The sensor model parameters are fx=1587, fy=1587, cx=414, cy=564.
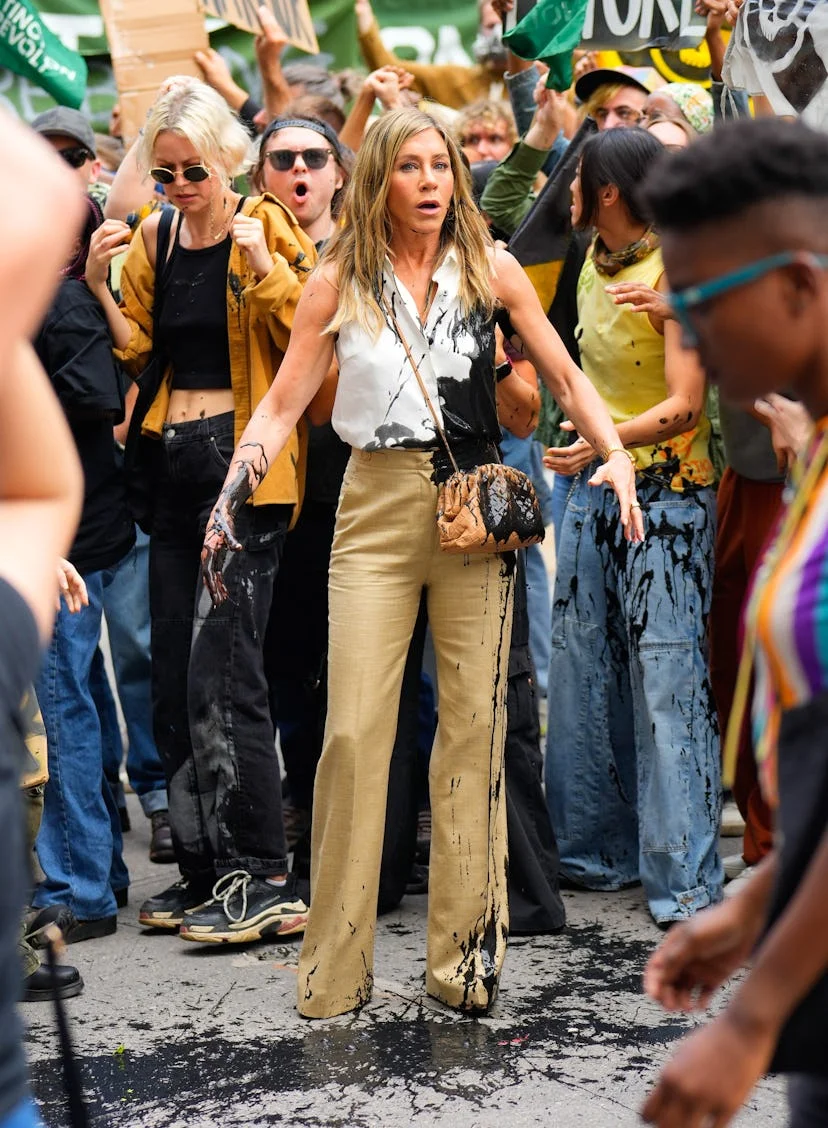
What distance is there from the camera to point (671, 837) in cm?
468

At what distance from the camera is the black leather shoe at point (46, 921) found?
4.45 metres

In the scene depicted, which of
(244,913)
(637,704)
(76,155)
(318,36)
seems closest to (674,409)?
(637,704)

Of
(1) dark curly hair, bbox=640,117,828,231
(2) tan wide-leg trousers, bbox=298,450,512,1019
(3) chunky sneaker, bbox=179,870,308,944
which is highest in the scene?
(1) dark curly hair, bbox=640,117,828,231

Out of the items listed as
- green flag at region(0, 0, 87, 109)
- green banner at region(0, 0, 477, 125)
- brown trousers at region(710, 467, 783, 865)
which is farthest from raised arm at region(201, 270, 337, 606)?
green banner at region(0, 0, 477, 125)

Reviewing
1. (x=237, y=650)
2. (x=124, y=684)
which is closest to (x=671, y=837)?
(x=237, y=650)

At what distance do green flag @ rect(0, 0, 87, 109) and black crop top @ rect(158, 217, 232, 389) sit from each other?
5.76 feet

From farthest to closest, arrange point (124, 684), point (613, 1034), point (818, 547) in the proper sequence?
point (124, 684)
point (613, 1034)
point (818, 547)

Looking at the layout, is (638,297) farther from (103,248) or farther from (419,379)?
(103,248)

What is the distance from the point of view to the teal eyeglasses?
5.62 feet

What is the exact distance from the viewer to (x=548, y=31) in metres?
5.50

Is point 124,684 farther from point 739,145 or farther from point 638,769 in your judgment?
point 739,145

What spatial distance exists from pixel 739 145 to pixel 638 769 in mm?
3268

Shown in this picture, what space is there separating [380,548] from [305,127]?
1888 millimetres

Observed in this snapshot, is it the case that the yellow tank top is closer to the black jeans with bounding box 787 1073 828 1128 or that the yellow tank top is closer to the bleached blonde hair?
the bleached blonde hair
